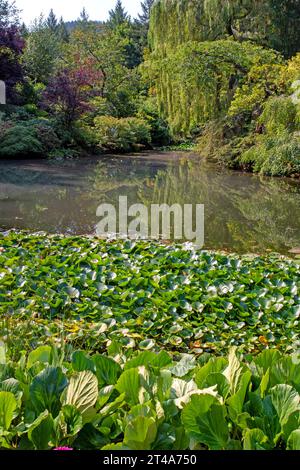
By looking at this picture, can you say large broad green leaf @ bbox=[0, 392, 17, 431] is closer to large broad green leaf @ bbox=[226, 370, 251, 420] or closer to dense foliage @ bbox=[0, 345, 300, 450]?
dense foliage @ bbox=[0, 345, 300, 450]

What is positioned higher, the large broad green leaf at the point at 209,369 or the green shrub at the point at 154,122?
the green shrub at the point at 154,122

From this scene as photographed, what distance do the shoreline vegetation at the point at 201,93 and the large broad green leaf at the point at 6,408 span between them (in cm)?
1045

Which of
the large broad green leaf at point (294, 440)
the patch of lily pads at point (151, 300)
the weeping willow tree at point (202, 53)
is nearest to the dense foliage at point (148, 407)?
the large broad green leaf at point (294, 440)

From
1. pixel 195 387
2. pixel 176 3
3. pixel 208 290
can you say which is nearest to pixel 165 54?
pixel 176 3

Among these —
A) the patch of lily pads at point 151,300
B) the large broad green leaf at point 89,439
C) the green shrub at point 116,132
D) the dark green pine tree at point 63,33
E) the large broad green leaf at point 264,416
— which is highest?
the dark green pine tree at point 63,33

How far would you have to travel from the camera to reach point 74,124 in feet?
61.0

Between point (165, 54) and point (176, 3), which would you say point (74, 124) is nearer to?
point (165, 54)

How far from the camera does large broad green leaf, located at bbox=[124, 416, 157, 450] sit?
38.4 inches

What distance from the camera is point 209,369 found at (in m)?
1.29

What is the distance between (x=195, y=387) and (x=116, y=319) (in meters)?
2.03

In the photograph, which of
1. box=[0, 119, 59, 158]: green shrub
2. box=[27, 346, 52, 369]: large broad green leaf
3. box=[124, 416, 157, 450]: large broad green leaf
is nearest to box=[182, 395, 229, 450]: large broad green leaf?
box=[124, 416, 157, 450]: large broad green leaf

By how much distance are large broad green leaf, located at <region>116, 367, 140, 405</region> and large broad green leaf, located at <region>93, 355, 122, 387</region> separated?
0.10 meters

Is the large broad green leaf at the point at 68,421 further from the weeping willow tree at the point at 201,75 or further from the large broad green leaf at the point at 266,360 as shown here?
the weeping willow tree at the point at 201,75

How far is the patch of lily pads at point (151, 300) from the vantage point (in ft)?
9.91
